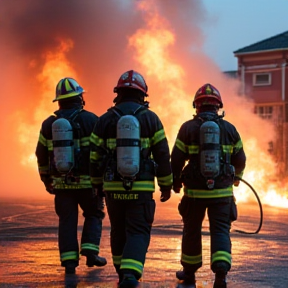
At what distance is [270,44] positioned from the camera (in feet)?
110

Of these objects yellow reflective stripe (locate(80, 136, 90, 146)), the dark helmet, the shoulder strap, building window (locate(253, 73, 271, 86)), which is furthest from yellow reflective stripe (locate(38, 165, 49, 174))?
building window (locate(253, 73, 271, 86))

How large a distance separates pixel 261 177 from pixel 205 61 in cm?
380

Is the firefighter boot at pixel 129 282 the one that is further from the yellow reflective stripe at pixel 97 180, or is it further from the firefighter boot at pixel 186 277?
the yellow reflective stripe at pixel 97 180

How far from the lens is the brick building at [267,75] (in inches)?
1302

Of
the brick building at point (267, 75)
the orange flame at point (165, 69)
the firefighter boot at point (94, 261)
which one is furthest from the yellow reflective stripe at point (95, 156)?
the brick building at point (267, 75)

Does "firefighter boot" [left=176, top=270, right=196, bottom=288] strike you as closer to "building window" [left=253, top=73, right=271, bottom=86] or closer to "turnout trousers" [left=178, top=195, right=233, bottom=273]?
"turnout trousers" [left=178, top=195, right=233, bottom=273]

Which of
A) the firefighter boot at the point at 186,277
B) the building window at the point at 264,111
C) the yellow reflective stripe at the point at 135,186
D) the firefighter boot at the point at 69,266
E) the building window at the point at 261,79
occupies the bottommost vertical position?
the firefighter boot at the point at 186,277

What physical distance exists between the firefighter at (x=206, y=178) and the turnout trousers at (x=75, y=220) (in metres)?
0.90

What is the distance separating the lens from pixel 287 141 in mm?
28094

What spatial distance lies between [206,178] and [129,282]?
1175mm

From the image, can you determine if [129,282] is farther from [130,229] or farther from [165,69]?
[165,69]

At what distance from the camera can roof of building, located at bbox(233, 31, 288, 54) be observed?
1305 inches

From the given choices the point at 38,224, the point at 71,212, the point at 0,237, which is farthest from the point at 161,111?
the point at 71,212

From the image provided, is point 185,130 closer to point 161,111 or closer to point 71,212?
point 71,212
